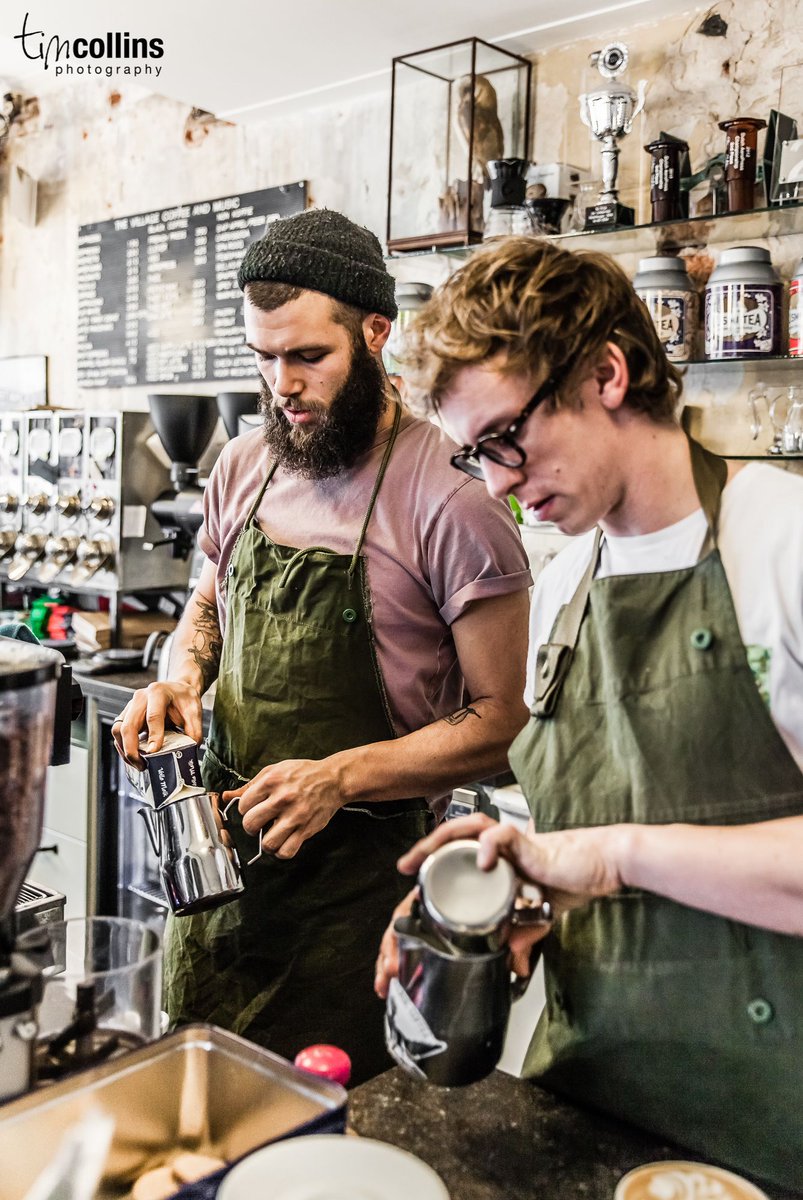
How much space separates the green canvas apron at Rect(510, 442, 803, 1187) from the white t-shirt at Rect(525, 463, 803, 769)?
1cm

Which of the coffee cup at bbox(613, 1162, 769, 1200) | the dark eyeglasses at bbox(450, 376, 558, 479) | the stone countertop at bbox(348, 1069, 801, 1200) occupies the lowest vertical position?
the stone countertop at bbox(348, 1069, 801, 1200)

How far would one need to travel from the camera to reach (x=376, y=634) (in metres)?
1.79

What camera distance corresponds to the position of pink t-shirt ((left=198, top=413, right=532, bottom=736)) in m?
1.75

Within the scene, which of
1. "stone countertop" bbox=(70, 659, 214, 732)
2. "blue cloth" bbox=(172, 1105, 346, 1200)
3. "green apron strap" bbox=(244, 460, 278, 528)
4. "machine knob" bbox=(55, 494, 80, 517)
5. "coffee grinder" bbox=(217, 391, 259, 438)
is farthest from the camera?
"machine knob" bbox=(55, 494, 80, 517)

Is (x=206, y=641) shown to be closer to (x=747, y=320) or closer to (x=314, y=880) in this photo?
(x=314, y=880)

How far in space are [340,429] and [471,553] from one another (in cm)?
30

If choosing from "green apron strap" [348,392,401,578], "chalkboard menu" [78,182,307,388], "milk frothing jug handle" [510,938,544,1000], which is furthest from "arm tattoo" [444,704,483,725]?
"chalkboard menu" [78,182,307,388]

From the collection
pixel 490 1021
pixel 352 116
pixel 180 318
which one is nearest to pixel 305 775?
pixel 490 1021

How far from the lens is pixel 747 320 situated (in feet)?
8.45

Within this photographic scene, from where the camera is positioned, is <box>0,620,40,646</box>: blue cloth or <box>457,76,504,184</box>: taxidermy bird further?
<box>457,76,504,184</box>: taxidermy bird

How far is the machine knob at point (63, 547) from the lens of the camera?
4.02 meters

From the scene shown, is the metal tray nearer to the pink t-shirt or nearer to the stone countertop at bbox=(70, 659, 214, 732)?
the pink t-shirt

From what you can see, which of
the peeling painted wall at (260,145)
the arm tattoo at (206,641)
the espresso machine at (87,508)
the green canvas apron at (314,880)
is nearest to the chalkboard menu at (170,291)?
the peeling painted wall at (260,145)

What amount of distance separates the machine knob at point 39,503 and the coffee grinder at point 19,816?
332cm
